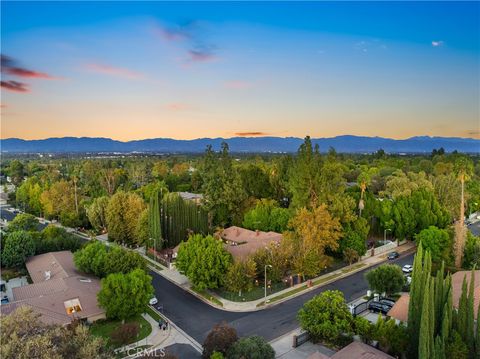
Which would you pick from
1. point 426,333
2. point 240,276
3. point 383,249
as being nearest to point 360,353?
point 426,333

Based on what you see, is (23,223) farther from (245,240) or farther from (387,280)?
(387,280)

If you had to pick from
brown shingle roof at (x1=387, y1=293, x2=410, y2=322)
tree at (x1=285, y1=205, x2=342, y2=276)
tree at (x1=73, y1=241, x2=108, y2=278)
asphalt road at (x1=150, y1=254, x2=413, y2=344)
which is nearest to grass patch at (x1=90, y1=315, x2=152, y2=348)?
asphalt road at (x1=150, y1=254, x2=413, y2=344)

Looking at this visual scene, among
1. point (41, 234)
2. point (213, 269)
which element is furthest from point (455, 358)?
point (41, 234)

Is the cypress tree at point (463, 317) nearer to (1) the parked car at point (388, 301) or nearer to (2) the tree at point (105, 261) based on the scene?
(1) the parked car at point (388, 301)

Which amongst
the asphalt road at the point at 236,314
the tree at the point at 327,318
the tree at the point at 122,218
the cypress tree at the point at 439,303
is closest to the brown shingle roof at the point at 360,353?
the tree at the point at 327,318

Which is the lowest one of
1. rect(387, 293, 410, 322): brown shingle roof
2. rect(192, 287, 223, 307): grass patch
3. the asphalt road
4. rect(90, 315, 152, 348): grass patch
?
the asphalt road

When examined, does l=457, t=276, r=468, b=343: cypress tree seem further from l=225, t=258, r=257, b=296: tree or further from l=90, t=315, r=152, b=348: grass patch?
l=90, t=315, r=152, b=348: grass patch

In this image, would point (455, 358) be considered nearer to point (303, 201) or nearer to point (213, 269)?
point (213, 269)
